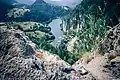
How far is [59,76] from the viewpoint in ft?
19.6

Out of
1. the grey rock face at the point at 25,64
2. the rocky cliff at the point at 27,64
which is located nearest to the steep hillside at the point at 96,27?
the rocky cliff at the point at 27,64

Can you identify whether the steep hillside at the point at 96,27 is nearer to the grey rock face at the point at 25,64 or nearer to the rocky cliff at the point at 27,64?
the rocky cliff at the point at 27,64

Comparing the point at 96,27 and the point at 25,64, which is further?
the point at 96,27

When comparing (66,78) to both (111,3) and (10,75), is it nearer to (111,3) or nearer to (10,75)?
(10,75)

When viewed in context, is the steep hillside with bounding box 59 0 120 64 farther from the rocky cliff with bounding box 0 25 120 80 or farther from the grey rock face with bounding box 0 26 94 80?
the grey rock face with bounding box 0 26 94 80

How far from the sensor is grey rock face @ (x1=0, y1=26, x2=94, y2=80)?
18.7ft

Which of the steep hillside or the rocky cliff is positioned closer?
the rocky cliff

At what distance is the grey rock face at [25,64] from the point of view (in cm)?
571

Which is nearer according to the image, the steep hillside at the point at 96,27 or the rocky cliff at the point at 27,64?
the rocky cliff at the point at 27,64

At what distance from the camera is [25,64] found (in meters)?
5.82

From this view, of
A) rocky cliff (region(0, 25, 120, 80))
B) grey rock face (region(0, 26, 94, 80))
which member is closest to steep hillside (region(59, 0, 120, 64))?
rocky cliff (region(0, 25, 120, 80))

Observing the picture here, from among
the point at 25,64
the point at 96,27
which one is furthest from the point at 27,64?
the point at 96,27

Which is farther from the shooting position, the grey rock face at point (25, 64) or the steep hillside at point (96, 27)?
the steep hillside at point (96, 27)

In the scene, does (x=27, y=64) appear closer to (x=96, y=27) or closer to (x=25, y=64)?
(x=25, y=64)
